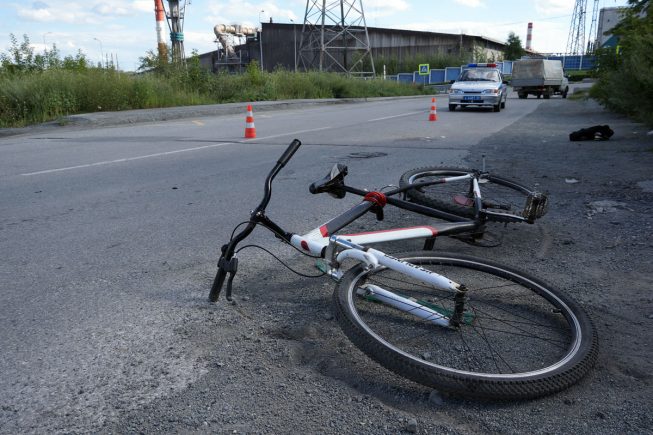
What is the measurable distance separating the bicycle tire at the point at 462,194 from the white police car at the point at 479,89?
15.7 meters

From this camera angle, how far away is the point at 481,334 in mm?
2705

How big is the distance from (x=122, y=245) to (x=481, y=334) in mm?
2958

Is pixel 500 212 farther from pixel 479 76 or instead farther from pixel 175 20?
pixel 175 20

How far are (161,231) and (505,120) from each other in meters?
13.8

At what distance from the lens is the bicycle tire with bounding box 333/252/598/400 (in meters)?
2.16

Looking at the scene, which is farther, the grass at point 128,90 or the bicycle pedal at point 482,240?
the grass at point 128,90

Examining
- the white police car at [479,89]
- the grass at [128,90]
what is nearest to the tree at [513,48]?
the grass at [128,90]

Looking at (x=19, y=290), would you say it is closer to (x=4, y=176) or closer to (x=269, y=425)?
(x=269, y=425)

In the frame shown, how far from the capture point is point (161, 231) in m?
4.68

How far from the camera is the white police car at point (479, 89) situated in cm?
1972

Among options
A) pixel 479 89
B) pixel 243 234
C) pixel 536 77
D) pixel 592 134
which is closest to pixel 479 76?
pixel 479 89

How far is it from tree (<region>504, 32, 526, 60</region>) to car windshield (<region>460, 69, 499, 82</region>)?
56353 mm

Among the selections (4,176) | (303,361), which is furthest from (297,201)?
(4,176)

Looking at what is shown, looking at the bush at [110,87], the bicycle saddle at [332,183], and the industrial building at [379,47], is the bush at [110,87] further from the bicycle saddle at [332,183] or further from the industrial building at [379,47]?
the industrial building at [379,47]
